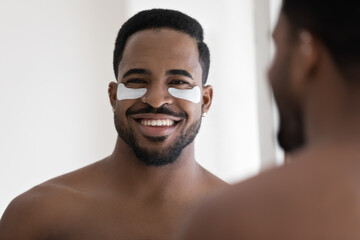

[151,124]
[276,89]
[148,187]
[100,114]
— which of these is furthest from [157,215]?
[100,114]

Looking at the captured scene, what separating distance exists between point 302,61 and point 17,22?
7.79 feet

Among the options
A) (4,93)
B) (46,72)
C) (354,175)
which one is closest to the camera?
(354,175)

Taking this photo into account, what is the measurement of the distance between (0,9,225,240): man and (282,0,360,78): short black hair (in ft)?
3.18

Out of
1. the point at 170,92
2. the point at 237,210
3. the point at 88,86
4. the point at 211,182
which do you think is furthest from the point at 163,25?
the point at 88,86

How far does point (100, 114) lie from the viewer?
340cm

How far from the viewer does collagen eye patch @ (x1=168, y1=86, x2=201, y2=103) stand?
174 cm

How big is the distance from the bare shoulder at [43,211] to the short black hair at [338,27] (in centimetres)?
115

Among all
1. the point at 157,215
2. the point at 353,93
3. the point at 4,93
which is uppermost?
the point at 353,93

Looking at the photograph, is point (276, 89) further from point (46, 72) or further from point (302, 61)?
point (46, 72)

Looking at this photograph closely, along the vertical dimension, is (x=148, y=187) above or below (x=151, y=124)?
below

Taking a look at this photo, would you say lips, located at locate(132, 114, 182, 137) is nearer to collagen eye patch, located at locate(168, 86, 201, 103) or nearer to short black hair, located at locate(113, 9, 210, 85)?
collagen eye patch, located at locate(168, 86, 201, 103)

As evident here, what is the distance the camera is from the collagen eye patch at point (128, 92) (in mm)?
1736

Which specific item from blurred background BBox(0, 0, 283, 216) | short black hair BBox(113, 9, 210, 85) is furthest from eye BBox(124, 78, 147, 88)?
blurred background BBox(0, 0, 283, 216)

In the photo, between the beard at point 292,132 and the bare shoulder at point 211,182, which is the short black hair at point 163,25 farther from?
the beard at point 292,132
